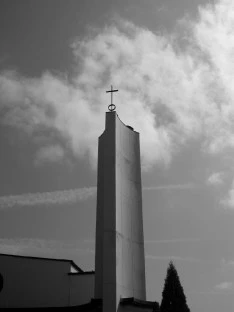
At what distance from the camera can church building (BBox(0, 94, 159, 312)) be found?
505 inches

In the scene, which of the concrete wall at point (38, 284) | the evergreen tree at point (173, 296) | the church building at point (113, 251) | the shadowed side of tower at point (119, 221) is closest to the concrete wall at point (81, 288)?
the concrete wall at point (38, 284)

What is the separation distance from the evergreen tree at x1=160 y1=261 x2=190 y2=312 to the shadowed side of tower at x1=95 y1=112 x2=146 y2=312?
17.5 metres

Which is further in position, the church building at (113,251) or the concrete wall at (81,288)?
the concrete wall at (81,288)

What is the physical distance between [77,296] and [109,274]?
1050 centimetres

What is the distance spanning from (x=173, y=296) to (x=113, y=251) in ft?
66.6

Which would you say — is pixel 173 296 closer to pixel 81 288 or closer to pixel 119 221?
pixel 81 288

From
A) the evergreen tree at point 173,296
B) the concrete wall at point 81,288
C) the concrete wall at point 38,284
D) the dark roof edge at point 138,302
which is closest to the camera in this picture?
the dark roof edge at point 138,302

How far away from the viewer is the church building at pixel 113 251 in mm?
12820

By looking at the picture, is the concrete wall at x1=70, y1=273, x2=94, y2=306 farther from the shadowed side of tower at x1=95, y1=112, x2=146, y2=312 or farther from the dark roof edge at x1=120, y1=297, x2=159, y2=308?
the dark roof edge at x1=120, y1=297, x2=159, y2=308

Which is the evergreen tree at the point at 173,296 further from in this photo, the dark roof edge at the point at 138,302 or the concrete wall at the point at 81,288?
the dark roof edge at the point at 138,302

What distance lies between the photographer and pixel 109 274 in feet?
41.3

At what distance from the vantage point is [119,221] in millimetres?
13914

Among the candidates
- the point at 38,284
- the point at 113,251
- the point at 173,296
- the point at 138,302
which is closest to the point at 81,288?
the point at 38,284

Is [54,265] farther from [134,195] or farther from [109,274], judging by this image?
[109,274]
